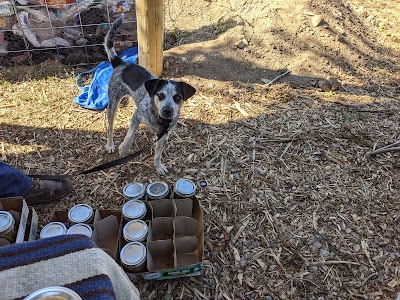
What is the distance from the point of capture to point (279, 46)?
5.57 meters

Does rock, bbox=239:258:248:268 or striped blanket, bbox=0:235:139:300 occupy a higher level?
striped blanket, bbox=0:235:139:300

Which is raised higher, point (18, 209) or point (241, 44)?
point (241, 44)

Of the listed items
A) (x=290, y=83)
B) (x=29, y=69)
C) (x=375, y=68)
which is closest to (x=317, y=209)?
(x=290, y=83)

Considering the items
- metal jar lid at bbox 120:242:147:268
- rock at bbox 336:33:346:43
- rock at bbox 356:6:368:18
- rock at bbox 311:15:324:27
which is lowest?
metal jar lid at bbox 120:242:147:268

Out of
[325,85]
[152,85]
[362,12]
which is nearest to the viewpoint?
[152,85]

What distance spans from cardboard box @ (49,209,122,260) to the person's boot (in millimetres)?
459

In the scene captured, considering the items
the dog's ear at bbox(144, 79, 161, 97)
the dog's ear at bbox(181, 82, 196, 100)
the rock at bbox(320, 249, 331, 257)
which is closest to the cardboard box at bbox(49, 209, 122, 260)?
the dog's ear at bbox(144, 79, 161, 97)

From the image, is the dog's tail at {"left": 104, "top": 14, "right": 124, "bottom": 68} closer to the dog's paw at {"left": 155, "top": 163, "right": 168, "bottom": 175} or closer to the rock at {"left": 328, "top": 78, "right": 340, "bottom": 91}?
the dog's paw at {"left": 155, "top": 163, "right": 168, "bottom": 175}

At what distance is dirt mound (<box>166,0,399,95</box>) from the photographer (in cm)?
527

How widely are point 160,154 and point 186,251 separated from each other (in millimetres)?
1162

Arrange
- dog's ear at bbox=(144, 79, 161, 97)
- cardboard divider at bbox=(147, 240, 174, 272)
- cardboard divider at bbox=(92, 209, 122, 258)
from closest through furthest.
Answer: cardboard divider at bbox=(147, 240, 174, 272), cardboard divider at bbox=(92, 209, 122, 258), dog's ear at bbox=(144, 79, 161, 97)

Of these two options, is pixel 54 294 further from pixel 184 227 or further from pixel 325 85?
pixel 325 85

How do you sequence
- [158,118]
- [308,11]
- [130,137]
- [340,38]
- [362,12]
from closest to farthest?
[158,118] < [130,137] < [340,38] < [308,11] < [362,12]

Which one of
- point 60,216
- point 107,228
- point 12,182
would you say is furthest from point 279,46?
point 12,182
